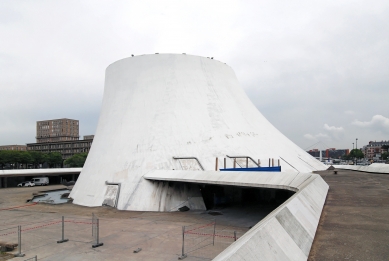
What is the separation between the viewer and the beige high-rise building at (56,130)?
349 ft

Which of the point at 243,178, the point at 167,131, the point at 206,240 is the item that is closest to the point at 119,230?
the point at 206,240

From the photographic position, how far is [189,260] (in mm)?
8008

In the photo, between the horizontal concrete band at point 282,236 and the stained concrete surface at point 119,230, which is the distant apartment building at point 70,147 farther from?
the horizontal concrete band at point 282,236

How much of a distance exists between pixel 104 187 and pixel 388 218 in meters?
13.9

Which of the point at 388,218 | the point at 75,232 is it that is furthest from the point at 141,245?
the point at 388,218

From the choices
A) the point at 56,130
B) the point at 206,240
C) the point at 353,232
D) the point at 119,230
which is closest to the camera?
the point at 353,232

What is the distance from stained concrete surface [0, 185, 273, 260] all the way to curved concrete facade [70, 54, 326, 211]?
1528mm

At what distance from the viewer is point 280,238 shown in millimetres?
3455

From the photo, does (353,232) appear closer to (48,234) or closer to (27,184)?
(48,234)

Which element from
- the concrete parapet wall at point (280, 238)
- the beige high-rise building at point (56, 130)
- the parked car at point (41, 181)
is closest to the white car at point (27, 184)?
the parked car at point (41, 181)

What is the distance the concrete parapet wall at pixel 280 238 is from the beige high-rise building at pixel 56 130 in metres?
111

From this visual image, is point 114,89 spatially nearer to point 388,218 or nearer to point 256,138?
point 256,138

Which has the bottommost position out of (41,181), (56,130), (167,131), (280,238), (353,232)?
(41,181)

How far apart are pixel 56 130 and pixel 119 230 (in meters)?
107
